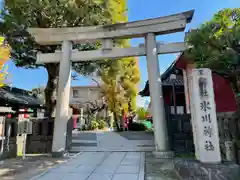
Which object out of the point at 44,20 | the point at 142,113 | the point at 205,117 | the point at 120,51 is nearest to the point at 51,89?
the point at 44,20

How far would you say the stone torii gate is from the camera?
6945 mm

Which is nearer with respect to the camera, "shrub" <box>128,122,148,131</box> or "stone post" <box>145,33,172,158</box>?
"stone post" <box>145,33,172,158</box>

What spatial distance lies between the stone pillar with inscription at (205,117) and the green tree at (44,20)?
5.94m

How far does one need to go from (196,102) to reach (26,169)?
5.06 metres

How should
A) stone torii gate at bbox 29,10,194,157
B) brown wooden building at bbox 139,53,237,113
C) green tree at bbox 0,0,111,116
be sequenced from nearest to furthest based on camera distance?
stone torii gate at bbox 29,10,194,157, brown wooden building at bbox 139,53,237,113, green tree at bbox 0,0,111,116

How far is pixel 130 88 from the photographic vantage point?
1869cm

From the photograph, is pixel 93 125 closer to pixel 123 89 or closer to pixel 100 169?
pixel 123 89

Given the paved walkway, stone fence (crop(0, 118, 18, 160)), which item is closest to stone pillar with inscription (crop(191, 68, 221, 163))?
the paved walkway

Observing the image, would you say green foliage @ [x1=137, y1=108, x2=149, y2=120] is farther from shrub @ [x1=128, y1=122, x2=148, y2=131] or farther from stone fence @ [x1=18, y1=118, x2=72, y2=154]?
stone fence @ [x1=18, y1=118, x2=72, y2=154]

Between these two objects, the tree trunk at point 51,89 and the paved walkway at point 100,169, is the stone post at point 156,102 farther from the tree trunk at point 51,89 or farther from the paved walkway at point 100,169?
the tree trunk at point 51,89

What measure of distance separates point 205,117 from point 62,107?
5.33 m

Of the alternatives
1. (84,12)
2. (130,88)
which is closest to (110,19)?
(84,12)

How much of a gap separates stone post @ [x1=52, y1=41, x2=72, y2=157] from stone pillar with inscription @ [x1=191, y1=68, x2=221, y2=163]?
→ 4.93m

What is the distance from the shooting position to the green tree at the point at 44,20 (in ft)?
25.7
